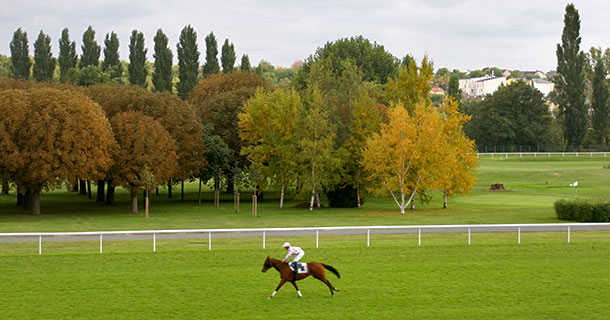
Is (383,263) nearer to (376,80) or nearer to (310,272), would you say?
(310,272)

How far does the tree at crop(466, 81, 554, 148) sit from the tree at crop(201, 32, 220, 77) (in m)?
42.6

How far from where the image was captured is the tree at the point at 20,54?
89000mm

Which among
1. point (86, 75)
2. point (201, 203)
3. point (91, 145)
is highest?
point (86, 75)

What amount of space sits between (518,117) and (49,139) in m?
79.5

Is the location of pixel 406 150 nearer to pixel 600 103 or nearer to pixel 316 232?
pixel 316 232

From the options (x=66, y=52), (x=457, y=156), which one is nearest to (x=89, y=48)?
(x=66, y=52)

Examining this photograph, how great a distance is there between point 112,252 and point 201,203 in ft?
105

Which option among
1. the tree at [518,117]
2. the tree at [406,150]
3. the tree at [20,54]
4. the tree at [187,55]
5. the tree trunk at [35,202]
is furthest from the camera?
Answer: the tree at [518,117]

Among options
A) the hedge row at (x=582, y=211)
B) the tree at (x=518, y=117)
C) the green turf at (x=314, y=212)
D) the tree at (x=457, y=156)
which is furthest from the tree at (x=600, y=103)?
the hedge row at (x=582, y=211)

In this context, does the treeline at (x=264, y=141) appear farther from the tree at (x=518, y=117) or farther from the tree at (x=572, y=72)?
the tree at (x=518, y=117)

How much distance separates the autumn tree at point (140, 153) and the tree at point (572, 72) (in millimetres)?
61891

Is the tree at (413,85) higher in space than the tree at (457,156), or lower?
higher

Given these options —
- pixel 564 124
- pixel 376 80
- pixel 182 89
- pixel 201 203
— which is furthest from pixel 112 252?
pixel 564 124

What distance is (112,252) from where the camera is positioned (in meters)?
23.7
